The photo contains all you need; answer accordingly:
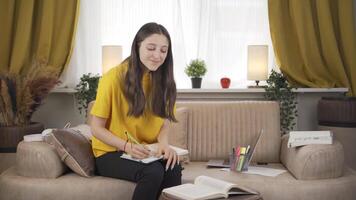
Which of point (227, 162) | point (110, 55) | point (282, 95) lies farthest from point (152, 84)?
point (282, 95)

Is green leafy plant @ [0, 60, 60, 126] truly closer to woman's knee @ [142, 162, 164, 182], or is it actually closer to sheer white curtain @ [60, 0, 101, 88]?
sheer white curtain @ [60, 0, 101, 88]

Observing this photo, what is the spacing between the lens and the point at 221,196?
189cm

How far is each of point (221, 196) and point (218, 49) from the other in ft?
6.92

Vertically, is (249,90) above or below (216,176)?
above

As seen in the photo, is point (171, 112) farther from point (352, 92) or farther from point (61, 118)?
point (352, 92)

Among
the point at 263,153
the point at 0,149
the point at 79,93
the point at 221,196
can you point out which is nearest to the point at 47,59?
the point at 79,93

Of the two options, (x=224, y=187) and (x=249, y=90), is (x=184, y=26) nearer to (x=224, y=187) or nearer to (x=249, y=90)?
(x=249, y=90)

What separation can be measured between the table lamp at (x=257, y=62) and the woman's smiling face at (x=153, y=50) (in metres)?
1.44

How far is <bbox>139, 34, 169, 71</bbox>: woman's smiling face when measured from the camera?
2271 millimetres

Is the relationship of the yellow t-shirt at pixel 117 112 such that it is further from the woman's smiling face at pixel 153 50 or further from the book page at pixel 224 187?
the book page at pixel 224 187

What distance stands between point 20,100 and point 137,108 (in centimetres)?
132

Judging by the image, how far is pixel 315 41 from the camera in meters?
3.65

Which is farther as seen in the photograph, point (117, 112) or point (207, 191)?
point (117, 112)

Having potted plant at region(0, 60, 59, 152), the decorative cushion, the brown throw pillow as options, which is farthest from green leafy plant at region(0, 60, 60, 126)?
the decorative cushion
